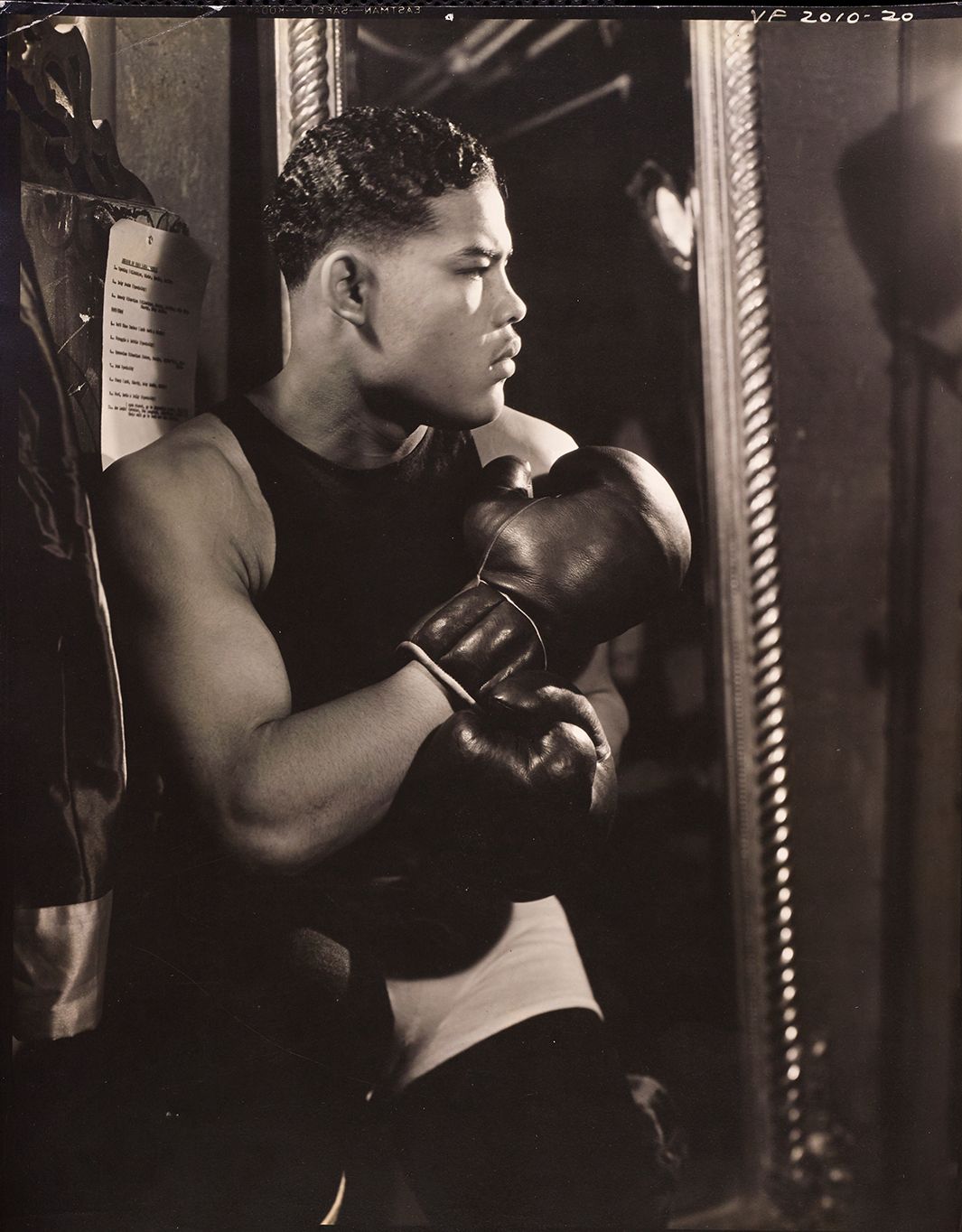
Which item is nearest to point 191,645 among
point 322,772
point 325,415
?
point 322,772

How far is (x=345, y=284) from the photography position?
1.13m

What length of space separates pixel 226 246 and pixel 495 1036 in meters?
1.02

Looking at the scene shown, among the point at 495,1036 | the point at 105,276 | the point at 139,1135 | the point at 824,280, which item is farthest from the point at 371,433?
the point at 139,1135

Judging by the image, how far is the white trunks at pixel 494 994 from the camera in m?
1.14

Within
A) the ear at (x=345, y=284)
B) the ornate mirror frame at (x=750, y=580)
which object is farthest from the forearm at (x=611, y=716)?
the ear at (x=345, y=284)

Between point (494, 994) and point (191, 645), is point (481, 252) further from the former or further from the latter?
point (494, 994)

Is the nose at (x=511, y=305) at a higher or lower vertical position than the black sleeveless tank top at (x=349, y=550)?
higher

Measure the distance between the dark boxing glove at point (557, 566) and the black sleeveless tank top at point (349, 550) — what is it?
35 millimetres

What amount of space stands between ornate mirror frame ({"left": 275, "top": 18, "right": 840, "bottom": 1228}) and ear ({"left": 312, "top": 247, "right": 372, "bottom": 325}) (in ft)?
1.37

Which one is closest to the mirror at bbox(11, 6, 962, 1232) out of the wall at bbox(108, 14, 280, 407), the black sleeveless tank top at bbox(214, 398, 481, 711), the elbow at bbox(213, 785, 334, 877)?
the wall at bbox(108, 14, 280, 407)

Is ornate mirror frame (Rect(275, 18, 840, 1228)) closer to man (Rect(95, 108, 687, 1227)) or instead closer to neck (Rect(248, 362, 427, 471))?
man (Rect(95, 108, 687, 1227))

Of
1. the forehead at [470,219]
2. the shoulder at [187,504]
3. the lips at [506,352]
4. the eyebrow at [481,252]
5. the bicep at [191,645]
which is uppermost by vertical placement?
the forehead at [470,219]

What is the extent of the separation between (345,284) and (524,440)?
0.93 ft

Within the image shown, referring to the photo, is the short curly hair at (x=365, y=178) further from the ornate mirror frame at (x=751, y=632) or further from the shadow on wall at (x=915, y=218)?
the shadow on wall at (x=915, y=218)
